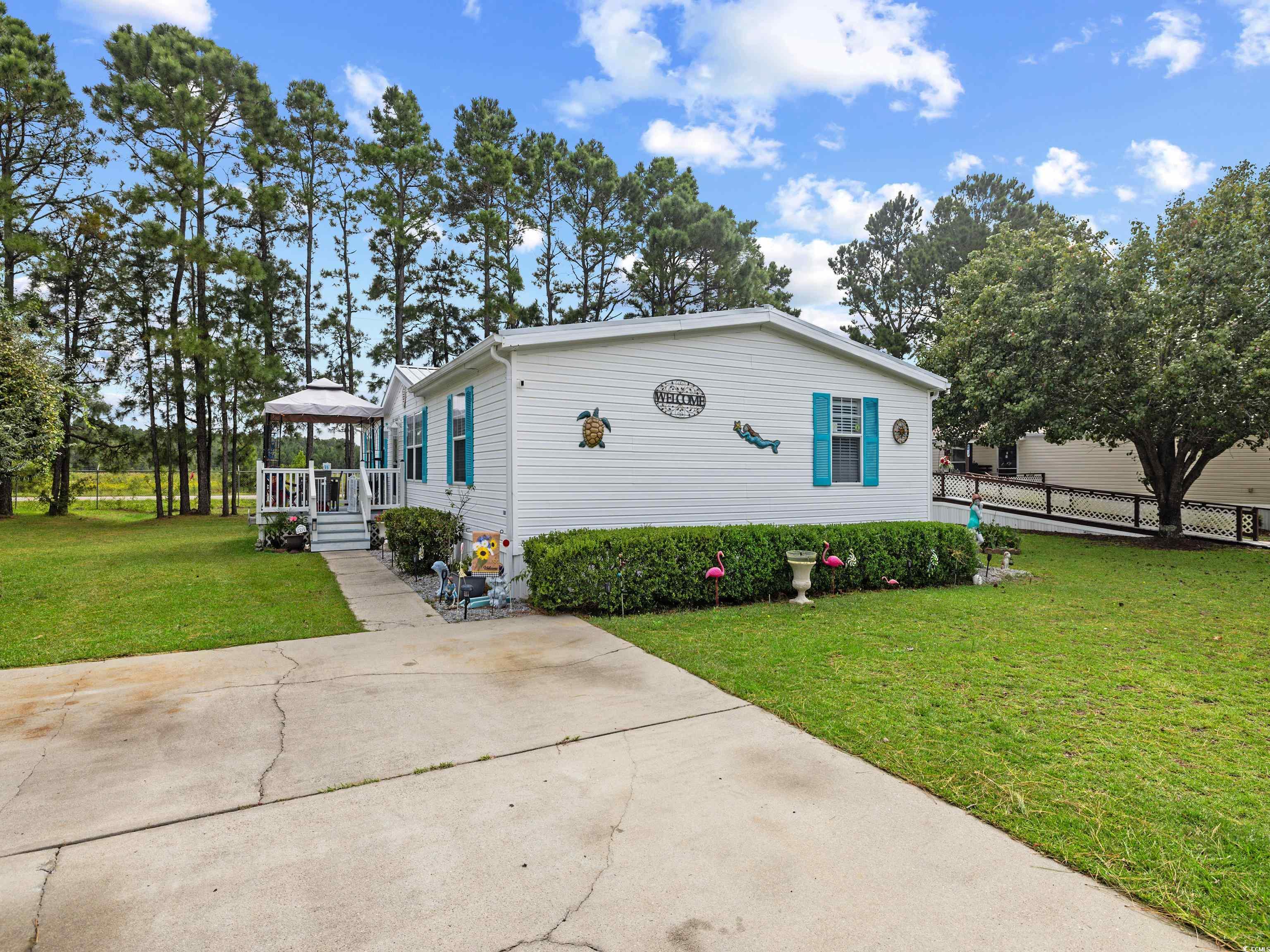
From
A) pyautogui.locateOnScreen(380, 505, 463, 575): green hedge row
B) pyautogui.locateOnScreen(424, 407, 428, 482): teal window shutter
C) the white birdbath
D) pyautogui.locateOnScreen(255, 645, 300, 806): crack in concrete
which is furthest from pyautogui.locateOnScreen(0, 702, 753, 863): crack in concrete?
pyautogui.locateOnScreen(424, 407, 428, 482): teal window shutter

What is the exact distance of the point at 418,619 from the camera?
6.72m

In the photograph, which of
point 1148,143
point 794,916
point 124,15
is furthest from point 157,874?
point 124,15

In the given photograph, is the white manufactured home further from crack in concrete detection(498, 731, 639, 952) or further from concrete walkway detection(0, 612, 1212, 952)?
crack in concrete detection(498, 731, 639, 952)

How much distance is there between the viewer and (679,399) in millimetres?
A: 8734

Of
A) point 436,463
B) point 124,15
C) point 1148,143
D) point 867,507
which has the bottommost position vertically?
point 867,507

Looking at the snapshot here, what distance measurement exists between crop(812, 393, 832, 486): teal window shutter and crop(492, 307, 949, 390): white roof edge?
872 mm

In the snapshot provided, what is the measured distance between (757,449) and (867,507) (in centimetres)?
241

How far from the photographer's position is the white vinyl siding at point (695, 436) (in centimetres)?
791

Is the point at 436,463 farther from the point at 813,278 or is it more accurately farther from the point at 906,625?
the point at 813,278

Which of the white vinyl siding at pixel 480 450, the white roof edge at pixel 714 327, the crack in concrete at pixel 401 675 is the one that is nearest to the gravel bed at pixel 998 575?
the white roof edge at pixel 714 327

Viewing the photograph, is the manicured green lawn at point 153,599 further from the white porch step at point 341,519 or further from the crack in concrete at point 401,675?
the crack in concrete at point 401,675

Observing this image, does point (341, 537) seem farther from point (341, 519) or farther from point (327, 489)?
point (327, 489)

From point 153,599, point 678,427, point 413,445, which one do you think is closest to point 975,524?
point 678,427

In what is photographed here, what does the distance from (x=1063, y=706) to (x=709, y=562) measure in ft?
12.2
